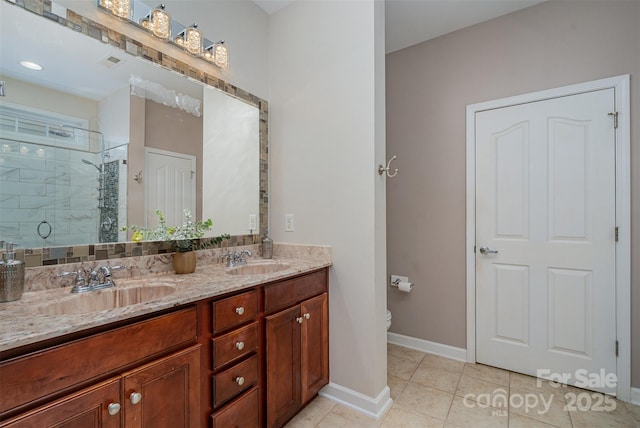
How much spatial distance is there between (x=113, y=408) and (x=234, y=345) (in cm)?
47

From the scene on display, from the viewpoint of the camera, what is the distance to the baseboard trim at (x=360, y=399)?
1748 millimetres

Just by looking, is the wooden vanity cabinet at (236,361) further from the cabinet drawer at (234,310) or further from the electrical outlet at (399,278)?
the electrical outlet at (399,278)

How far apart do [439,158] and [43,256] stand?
8.64 ft

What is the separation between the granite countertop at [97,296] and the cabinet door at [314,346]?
0.25m

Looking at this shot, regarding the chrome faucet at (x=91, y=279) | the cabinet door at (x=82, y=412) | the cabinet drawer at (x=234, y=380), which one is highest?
the chrome faucet at (x=91, y=279)

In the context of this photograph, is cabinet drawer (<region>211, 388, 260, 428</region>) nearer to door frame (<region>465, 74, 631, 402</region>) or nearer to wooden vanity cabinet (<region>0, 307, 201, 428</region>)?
wooden vanity cabinet (<region>0, 307, 201, 428</region>)

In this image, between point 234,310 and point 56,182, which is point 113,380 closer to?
point 234,310

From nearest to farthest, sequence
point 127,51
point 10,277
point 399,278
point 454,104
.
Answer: point 10,277, point 127,51, point 454,104, point 399,278

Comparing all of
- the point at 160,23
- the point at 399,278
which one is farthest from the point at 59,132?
the point at 399,278

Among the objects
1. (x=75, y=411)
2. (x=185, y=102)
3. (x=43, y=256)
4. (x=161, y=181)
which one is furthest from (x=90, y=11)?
(x=75, y=411)

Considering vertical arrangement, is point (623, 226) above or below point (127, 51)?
below

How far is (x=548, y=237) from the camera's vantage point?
83.3 inches

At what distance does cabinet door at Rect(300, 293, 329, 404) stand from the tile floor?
17 centimetres

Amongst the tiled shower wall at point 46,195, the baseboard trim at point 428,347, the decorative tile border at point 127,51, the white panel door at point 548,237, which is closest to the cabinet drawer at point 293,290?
the decorative tile border at point 127,51
